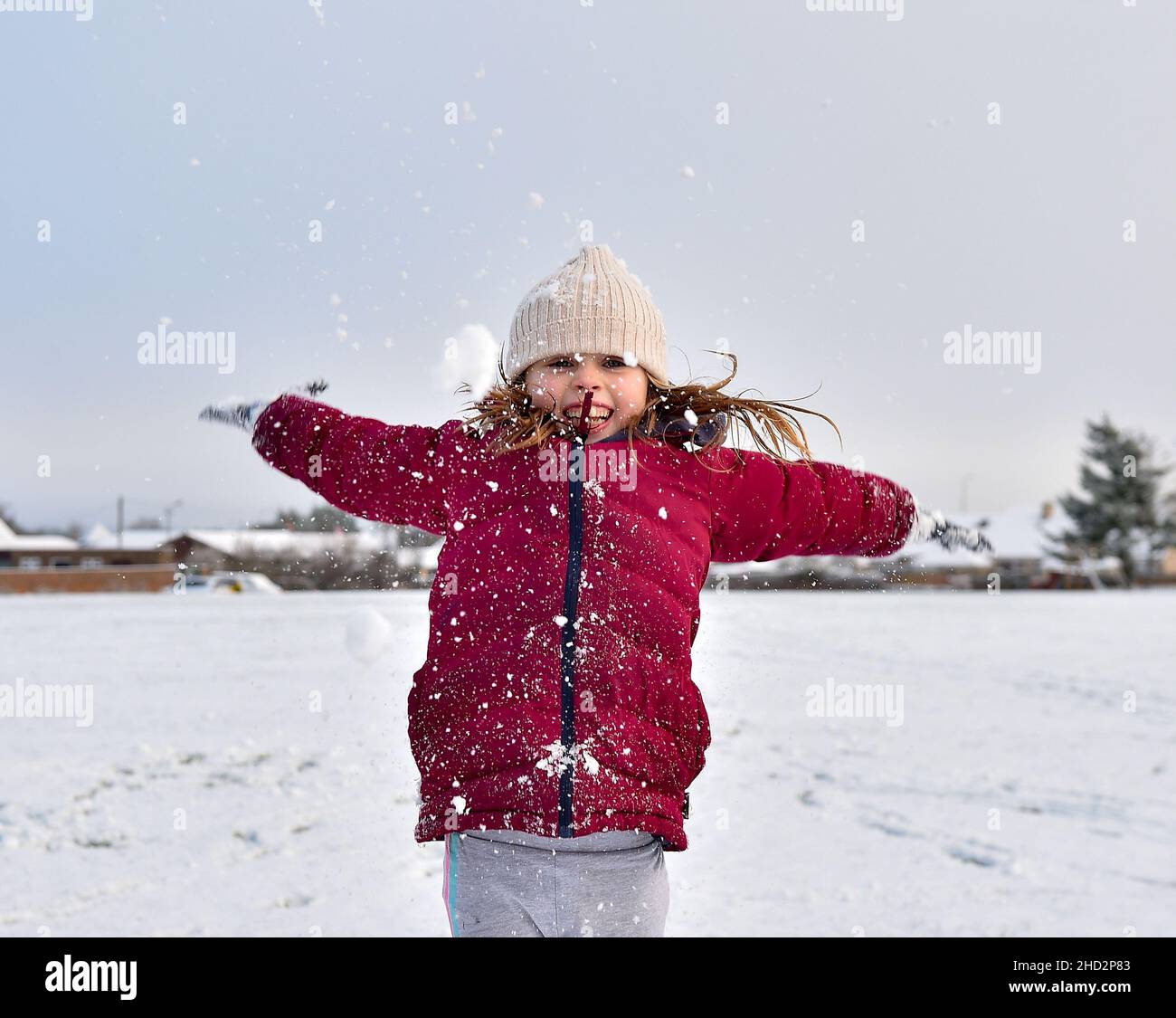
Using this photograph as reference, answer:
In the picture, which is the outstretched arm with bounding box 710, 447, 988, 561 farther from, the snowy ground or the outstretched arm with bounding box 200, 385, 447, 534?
the outstretched arm with bounding box 200, 385, 447, 534

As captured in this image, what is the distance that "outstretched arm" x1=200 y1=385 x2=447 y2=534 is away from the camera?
2152 millimetres

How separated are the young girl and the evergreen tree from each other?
153ft

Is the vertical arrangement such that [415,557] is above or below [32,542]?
above

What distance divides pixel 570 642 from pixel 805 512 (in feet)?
2.26

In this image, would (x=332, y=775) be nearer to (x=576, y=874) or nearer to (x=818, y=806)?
(x=818, y=806)

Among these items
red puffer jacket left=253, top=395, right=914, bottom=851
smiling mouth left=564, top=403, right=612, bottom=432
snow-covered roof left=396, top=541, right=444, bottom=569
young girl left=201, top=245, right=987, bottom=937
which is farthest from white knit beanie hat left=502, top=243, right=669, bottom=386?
snow-covered roof left=396, top=541, right=444, bottom=569

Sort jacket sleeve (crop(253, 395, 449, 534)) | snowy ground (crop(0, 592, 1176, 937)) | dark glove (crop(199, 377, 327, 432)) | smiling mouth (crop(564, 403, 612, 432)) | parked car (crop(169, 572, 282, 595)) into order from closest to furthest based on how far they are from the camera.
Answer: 1. smiling mouth (crop(564, 403, 612, 432))
2. jacket sleeve (crop(253, 395, 449, 534))
3. dark glove (crop(199, 377, 327, 432))
4. snowy ground (crop(0, 592, 1176, 937))
5. parked car (crop(169, 572, 282, 595))

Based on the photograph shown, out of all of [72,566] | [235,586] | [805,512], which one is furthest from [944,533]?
[72,566]

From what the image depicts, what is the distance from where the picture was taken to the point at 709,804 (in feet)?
16.4

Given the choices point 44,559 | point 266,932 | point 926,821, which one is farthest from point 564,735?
point 44,559

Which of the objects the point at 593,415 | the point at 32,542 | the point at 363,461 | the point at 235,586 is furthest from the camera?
the point at 32,542

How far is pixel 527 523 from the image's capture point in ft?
6.32

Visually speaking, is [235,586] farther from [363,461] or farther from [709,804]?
[363,461]

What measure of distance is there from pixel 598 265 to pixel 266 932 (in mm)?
2553
